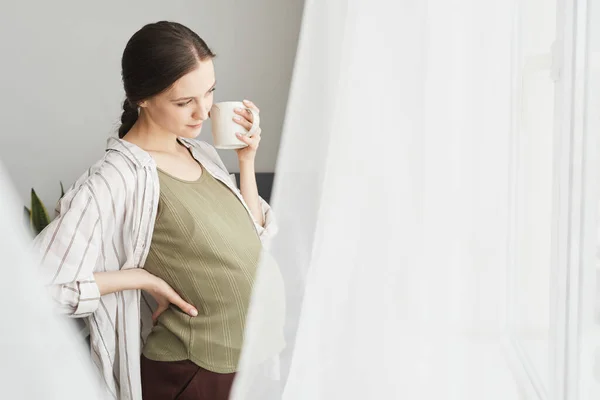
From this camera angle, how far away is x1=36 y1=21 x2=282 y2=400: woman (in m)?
0.80

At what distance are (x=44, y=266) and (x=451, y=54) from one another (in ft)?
1.86

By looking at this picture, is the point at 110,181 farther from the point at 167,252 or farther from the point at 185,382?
the point at 185,382

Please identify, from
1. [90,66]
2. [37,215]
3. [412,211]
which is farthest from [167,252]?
[90,66]

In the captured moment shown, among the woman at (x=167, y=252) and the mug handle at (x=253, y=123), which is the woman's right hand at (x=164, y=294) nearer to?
the woman at (x=167, y=252)

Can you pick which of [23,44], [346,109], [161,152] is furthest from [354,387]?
[23,44]

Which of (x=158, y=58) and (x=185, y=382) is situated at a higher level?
(x=158, y=58)

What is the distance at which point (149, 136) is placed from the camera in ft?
2.91

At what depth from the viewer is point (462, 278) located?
0.41m

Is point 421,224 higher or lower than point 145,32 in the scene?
lower

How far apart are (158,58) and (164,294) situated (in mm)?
323

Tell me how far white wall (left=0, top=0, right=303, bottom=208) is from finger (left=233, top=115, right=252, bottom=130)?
880 millimetres

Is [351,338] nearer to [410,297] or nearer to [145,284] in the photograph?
[410,297]

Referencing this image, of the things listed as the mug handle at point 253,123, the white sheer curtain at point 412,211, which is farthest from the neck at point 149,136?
the white sheer curtain at point 412,211

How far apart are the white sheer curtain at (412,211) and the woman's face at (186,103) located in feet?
1.39
